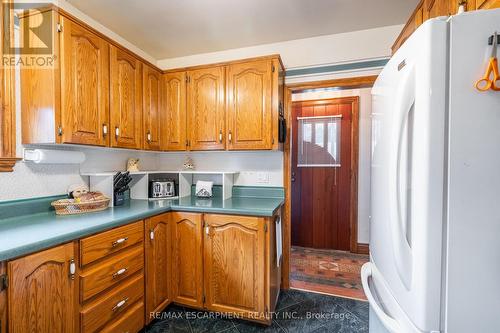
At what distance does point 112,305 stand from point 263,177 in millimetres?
1512

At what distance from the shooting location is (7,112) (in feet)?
4.60

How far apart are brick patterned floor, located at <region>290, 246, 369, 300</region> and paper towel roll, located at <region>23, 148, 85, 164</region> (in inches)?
88.2

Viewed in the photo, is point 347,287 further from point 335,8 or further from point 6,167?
point 6,167

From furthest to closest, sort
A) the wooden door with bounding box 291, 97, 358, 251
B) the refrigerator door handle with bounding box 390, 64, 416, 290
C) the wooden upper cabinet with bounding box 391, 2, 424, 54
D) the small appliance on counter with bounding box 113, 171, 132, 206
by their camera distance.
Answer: the wooden door with bounding box 291, 97, 358, 251
the small appliance on counter with bounding box 113, 171, 132, 206
the wooden upper cabinet with bounding box 391, 2, 424, 54
the refrigerator door handle with bounding box 390, 64, 416, 290

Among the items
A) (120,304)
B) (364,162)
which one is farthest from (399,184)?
(364,162)

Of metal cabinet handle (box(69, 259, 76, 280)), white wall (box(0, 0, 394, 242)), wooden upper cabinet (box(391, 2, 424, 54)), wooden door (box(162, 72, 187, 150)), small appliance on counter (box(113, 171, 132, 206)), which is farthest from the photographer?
wooden door (box(162, 72, 187, 150))

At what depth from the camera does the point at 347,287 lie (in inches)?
89.1

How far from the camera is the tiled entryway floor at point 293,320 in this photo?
66.7 inches

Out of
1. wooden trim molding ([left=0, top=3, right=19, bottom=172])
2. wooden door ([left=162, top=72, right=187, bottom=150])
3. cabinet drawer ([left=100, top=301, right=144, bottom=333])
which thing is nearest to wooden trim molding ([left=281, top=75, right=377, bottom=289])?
wooden door ([left=162, top=72, right=187, bottom=150])

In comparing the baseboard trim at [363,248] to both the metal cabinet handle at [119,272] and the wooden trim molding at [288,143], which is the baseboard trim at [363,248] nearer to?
the wooden trim molding at [288,143]

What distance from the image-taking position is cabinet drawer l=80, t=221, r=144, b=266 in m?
1.21

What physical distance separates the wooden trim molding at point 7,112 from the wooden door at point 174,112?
3.41ft

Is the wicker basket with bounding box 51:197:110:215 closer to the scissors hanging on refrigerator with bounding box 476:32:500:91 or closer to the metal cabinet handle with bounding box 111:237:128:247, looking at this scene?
the metal cabinet handle with bounding box 111:237:128:247

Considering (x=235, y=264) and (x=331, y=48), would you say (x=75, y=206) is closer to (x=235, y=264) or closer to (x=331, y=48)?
(x=235, y=264)
